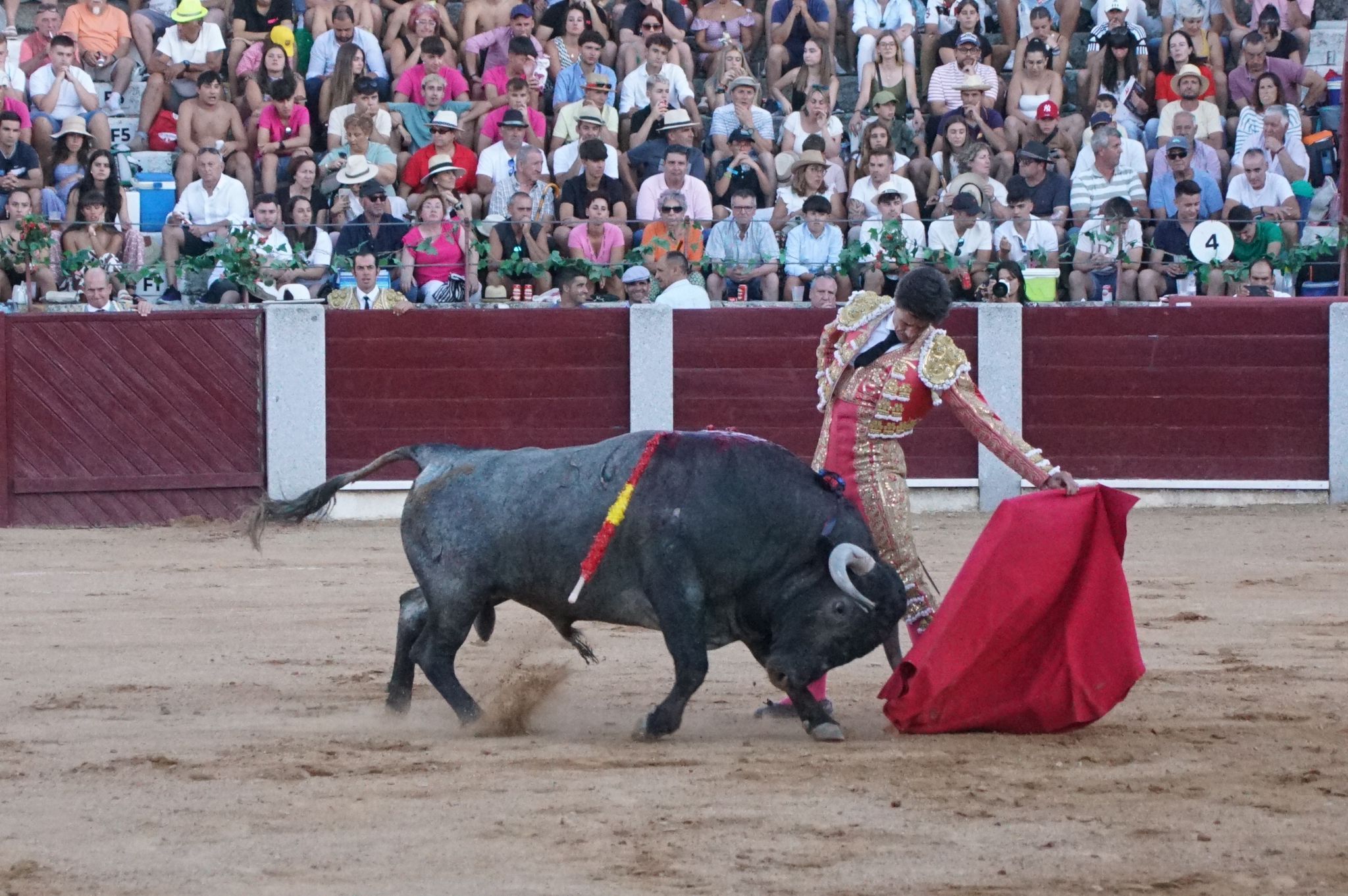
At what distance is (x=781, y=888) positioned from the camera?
3.06 meters

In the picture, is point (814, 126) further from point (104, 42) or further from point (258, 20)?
point (104, 42)

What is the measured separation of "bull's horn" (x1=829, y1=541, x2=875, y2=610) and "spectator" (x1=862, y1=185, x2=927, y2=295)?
4.92 metres

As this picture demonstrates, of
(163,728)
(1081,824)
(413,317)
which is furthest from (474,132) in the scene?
(1081,824)

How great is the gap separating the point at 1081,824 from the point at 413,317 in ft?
21.1

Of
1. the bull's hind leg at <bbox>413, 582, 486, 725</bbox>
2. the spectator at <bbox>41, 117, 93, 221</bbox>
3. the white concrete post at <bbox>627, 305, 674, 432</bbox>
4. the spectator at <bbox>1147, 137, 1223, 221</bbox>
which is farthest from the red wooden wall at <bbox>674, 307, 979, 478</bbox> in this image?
the bull's hind leg at <bbox>413, 582, 486, 725</bbox>

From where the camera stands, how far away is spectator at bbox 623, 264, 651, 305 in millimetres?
9430

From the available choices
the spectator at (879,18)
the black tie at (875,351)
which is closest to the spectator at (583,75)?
the spectator at (879,18)

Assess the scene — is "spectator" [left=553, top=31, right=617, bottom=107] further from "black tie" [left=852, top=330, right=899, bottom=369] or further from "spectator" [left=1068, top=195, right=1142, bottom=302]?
"black tie" [left=852, top=330, right=899, bottom=369]

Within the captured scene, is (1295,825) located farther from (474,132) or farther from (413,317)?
(474,132)

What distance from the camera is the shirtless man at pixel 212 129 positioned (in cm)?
1010

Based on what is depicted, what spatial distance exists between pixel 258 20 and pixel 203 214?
1951 millimetres

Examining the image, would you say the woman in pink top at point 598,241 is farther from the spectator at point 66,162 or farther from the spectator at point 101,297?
the spectator at point 66,162

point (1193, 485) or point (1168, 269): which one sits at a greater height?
point (1168, 269)

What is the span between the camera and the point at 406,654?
4.64m
